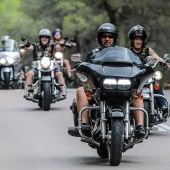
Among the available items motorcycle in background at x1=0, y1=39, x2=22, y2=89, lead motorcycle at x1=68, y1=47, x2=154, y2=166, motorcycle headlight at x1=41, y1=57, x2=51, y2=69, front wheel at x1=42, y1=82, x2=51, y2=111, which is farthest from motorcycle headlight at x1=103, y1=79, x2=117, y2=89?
motorcycle in background at x1=0, y1=39, x2=22, y2=89

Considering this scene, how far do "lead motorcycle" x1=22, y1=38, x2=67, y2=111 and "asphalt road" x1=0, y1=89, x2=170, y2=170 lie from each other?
91 cm

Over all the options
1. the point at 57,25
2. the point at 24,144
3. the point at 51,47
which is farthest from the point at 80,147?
the point at 57,25

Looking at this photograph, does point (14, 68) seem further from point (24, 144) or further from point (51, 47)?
point (24, 144)

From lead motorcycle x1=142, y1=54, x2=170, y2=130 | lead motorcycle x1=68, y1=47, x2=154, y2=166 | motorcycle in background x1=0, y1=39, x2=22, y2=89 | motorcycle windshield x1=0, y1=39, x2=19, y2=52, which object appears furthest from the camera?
motorcycle windshield x1=0, y1=39, x2=19, y2=52

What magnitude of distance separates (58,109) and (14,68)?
1308cm

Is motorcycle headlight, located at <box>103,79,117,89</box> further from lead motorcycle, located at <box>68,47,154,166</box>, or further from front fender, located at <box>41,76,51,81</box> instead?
front fender, located at <box>41,76,51,81</box>

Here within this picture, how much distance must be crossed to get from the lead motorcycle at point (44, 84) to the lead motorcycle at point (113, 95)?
9999 millimetres

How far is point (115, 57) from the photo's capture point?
461 inches

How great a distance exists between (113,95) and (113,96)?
0.05 feet

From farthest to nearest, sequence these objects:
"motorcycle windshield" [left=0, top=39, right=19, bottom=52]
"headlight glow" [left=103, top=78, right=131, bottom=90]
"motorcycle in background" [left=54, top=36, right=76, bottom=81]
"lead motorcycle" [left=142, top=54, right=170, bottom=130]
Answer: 1. "motorcycle windshield" [left=0, top=39, right=19, bottom=52]
2. "motorcycle in background" [left=54, top=36, right=76, bottom=81]
3. "lead motorcycle" [left=142, top=54, right=170, bottom=130]
4. "headlight glow" [left=103, top=78, right=131, bottom=90]

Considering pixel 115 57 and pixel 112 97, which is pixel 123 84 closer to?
pixel 112 97

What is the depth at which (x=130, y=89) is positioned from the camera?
11453mm

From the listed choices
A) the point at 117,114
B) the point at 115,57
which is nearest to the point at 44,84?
the point at 115,57

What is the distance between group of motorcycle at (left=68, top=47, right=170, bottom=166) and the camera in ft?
37.0
